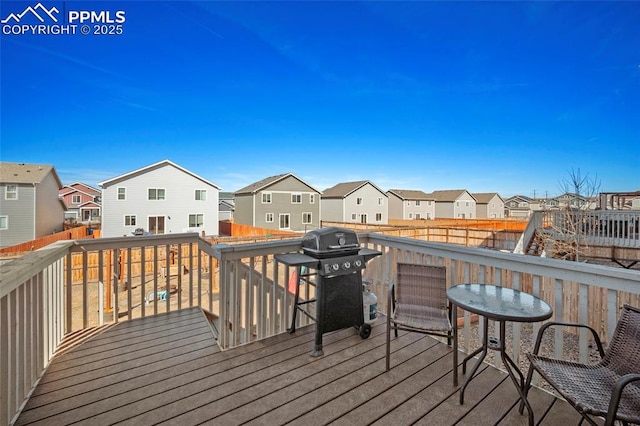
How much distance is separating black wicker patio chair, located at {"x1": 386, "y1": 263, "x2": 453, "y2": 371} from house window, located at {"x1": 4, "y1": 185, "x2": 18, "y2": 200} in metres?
21.9

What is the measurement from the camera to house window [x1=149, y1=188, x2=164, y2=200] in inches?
702

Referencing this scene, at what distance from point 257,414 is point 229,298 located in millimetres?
1032

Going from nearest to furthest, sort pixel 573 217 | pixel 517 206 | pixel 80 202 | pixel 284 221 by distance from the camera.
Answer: pixel 573 217, pixel 284 221, pixel 80 202, pixel 517 206

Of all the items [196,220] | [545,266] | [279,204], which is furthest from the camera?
[279,204]

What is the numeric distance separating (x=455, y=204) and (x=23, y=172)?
3685cm

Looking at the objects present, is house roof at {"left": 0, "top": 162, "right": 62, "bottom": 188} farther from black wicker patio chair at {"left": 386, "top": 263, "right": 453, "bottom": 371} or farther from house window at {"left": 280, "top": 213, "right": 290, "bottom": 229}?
black wicker patio chair at {"left": 386, "top": 263, "right": 453, "bottom": 371}

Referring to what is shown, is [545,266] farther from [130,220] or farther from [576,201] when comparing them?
[130,220]

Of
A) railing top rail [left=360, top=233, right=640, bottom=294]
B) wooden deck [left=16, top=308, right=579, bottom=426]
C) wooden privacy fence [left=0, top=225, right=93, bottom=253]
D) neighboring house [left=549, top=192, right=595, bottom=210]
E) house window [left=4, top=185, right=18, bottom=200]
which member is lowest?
wooden privacy fence [left=0, top=225, right=93, bottom=253]

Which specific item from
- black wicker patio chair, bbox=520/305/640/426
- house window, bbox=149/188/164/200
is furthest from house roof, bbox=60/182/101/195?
black wicker patio chair, bbox=520/305/640/426

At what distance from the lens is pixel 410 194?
31.8 meters

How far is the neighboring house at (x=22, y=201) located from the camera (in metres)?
15.1

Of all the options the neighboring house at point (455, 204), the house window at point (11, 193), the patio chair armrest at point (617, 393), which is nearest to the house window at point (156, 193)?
the house window at point (11, 193)

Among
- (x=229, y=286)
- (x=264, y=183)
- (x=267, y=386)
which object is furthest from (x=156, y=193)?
(x=267, y=386)

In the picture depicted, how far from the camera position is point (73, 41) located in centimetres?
634
